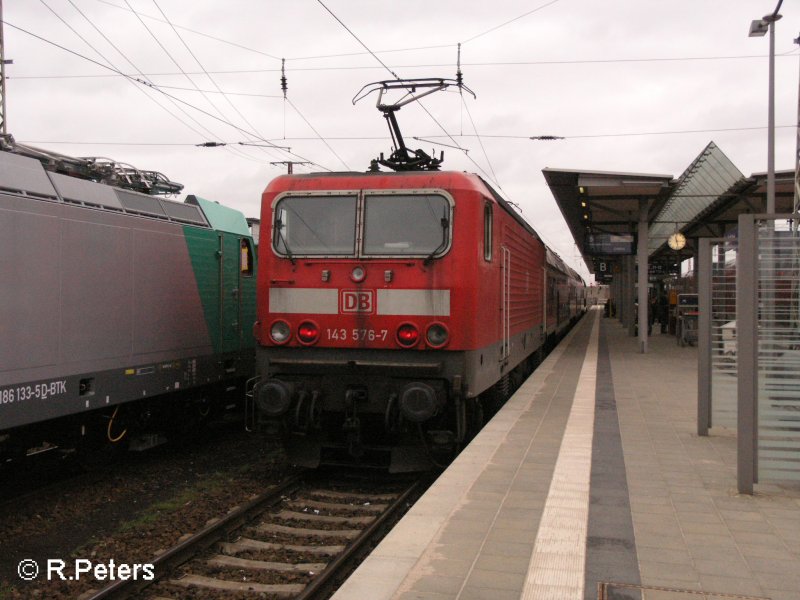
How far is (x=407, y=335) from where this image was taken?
24.9 ft

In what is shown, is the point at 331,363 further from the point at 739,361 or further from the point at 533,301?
the point at 533,301

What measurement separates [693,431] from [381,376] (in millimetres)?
3817

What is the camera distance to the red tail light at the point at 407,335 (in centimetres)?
758

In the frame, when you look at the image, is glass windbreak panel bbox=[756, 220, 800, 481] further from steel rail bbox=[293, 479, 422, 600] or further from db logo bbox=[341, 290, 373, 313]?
db logo bbox=[341, 290, 373, 313]

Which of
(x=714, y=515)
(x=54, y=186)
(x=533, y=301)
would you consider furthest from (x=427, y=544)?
(x=533, y=301)

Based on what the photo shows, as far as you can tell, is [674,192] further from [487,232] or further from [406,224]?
[406,224]

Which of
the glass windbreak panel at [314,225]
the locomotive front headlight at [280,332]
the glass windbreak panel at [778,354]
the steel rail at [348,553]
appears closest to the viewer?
the steel rail at [348,553]

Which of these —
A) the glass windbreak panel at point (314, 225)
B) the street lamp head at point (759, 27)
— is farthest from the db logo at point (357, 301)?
the street lamp head at point (759, 27)

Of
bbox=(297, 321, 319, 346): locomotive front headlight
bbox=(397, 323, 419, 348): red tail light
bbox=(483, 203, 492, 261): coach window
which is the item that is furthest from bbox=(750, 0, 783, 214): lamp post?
bbox=(297, 321, 319, 346): locomotive front headlight

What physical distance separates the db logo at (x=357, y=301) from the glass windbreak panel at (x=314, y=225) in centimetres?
49

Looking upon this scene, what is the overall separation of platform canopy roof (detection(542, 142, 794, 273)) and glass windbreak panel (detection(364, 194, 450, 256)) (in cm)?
1105

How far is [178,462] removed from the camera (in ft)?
31.3

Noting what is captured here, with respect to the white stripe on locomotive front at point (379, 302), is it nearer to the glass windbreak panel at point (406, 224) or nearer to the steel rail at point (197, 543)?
the glass windbreak panel at point (406, 224)

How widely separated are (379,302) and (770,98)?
44.9ft
